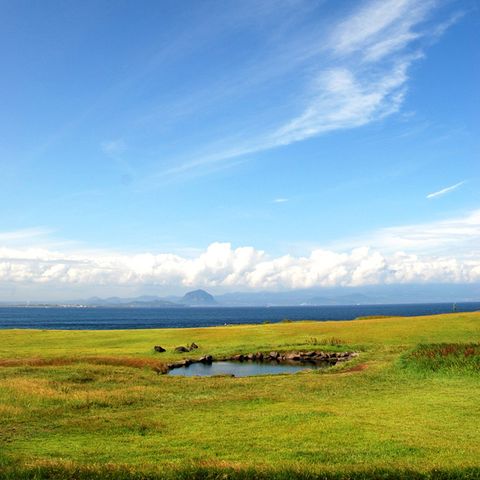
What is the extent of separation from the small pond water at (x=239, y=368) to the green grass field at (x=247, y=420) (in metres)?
4.48

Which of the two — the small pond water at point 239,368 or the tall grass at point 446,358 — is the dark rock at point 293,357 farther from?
the tall grass at point 446,358

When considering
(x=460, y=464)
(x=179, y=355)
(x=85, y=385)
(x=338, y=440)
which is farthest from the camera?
(x=179, y=355)

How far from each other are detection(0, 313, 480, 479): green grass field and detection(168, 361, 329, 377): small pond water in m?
4.48

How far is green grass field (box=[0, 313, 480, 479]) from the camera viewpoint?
1877 centimetres

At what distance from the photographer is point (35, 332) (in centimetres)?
→ 9419

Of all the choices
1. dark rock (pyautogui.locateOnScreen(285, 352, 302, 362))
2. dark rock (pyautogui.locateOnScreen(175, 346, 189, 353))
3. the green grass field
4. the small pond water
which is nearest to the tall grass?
the green grass field

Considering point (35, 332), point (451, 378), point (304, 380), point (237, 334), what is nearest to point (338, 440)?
point (304, 380)

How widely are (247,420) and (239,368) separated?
33608 mm

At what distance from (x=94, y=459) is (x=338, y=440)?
11.0 metres

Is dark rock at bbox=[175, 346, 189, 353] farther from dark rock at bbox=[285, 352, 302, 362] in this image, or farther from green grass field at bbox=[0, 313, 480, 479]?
dark rock at bbox=[285, 352, 302, 362]

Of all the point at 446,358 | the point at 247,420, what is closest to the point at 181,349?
the point at 446,358

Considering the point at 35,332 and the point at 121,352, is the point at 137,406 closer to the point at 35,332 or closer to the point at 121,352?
the point at 121,352

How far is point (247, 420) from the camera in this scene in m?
28.3

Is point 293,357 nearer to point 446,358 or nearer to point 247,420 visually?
point 446,358
